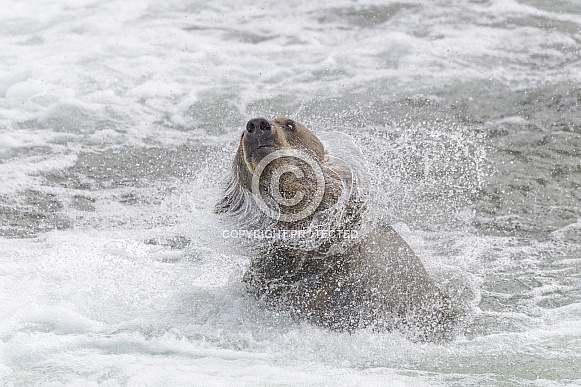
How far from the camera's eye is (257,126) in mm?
4453

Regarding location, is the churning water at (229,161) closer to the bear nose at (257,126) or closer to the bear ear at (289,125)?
the bear ear at (289,125)

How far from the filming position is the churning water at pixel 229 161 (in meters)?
4.36

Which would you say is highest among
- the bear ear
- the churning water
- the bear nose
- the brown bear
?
the bear nose

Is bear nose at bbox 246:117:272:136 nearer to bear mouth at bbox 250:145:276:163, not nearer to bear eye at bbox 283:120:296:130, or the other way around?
bear mouth at bbox 250:145:276:163

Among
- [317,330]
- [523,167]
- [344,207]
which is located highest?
[344,207]

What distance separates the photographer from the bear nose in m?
4.44

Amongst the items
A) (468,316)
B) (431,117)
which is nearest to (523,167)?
(431,117)

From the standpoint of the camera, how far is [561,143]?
7.53 metres

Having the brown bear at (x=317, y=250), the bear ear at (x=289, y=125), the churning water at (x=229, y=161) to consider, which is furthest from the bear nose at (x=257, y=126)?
the churning water at (x=229, y=161)

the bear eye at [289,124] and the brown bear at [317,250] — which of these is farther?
the bear eye at [289,124]

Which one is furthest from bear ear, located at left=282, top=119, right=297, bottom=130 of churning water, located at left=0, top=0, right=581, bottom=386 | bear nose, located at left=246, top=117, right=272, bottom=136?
churning water, located at left=0, top=0, right=581, bottom=386

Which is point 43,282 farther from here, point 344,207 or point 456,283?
point 456,283

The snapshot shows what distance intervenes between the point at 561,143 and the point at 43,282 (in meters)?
4.59

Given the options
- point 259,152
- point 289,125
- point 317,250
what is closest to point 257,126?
point 259,152
